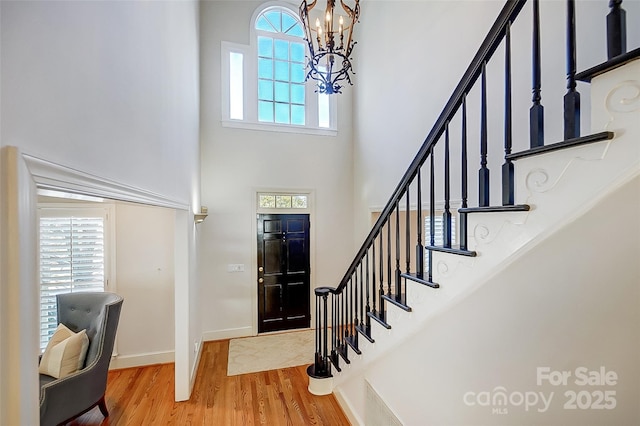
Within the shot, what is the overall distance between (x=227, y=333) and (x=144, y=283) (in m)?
1.58

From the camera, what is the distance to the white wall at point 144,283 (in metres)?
3.59

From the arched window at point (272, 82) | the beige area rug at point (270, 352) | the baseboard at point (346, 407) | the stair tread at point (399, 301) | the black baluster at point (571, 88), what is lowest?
the beige area rug at point (270, 352)

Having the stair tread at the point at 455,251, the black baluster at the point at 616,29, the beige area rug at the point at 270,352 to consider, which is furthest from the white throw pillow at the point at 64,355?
the black baluster at the point at 616,29

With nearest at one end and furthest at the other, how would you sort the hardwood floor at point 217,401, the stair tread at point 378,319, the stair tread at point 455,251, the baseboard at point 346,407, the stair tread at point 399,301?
the stair tread at point 455,251 < the stair tread at point 399,301 < the stair tread at point 378,319 < the baseboard at point 346,407 < the hardwood floor at point 217,401

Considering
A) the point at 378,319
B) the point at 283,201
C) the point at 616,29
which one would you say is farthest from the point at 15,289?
the point at 283,201

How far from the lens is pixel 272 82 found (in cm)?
497

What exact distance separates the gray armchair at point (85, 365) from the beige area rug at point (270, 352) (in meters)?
1.39

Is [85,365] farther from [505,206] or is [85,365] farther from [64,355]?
[505,206]

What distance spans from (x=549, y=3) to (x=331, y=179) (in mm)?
3596

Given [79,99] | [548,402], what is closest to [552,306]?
[548,402]

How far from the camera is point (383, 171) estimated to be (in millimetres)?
4156

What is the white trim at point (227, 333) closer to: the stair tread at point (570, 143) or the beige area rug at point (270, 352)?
the beige area rug at point (270, 352)

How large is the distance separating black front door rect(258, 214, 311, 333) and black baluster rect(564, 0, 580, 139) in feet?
13.8

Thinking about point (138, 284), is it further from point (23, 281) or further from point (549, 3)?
Result: point (549, 3)
